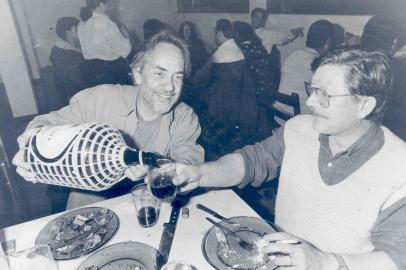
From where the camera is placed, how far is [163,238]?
1191 millimetres

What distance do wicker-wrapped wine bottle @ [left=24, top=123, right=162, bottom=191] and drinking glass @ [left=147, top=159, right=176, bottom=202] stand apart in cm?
11

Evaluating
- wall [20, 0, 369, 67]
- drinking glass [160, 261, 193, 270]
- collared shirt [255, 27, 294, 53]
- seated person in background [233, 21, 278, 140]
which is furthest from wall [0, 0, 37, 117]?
drinking glass [160, 261, 193, 270]

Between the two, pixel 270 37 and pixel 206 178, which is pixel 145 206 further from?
pixel 270 37

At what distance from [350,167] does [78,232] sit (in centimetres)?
106

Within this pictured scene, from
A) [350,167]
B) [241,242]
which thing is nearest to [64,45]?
[241,242]

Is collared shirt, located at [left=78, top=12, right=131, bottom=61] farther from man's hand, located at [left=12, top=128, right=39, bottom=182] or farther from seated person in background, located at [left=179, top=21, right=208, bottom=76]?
man's hand, located at [left=12, top=128, right=39, bottom=182]

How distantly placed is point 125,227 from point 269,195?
1.93m

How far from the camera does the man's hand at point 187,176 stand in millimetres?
1359

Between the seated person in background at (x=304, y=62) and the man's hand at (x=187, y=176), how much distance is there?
199cm

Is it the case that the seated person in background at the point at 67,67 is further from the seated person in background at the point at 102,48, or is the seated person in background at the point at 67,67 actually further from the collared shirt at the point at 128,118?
the collared shirt at the point at 128,118

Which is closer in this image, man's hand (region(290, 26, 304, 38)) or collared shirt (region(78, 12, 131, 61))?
collared shirt (region(78, 12, 131, 61))

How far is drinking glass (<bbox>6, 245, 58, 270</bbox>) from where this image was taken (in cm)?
100

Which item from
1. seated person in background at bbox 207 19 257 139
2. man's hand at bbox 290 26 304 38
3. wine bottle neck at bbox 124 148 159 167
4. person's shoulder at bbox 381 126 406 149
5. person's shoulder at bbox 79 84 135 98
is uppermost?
person's shoulder at bbox 79 84 135 98

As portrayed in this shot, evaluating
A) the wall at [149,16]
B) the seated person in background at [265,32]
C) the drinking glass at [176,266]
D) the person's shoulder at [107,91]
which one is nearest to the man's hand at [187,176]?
the drinking glass at [176,266]
